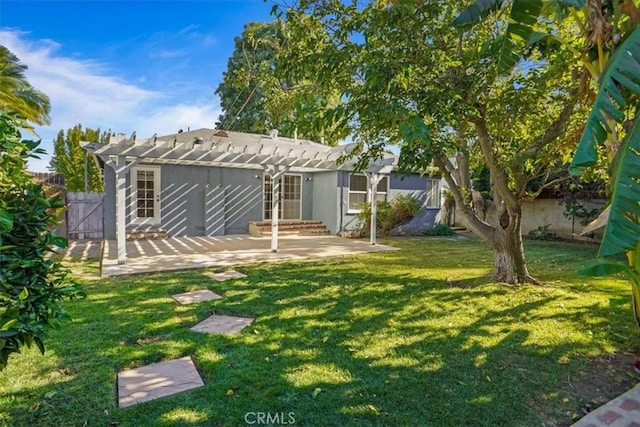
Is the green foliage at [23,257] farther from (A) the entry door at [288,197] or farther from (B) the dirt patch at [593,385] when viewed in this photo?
(A) the entry door at [288,197]

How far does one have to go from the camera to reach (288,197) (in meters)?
15.7

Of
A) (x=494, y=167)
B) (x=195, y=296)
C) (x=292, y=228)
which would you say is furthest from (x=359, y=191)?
(x=195, y=296)

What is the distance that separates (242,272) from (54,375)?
14.6ft

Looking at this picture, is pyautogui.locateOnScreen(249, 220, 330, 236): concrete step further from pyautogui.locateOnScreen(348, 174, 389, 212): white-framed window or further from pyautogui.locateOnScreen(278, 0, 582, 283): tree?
pyautogui.locateOnScreen(278, 0, 582, 283): tree

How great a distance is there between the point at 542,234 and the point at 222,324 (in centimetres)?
1417

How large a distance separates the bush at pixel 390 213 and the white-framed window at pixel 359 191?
53 centimetres

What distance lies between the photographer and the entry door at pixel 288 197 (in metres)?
15.2

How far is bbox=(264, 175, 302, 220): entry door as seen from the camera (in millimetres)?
15250

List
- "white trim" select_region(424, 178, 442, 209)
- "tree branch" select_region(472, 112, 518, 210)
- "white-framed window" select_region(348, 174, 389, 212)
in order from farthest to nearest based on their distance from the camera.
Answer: "white trim" select_region(424, 178, 442, 209) → "white-framed window" select_region(348, 174, 389, 212) → "tree branch" select_region(472, 112, 518, 210)

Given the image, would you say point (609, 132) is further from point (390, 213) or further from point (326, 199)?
point (326, 199)

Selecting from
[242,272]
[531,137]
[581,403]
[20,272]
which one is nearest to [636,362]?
[581,403]

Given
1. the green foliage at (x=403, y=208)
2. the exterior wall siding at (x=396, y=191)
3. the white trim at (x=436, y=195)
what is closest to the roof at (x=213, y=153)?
the exterior wall siding at (x=396, y=191)

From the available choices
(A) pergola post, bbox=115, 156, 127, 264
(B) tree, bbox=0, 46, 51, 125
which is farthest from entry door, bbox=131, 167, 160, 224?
(A) pergola post, bbox=115, 156, 127, 264

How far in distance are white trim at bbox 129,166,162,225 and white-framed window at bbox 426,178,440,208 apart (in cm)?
1195
